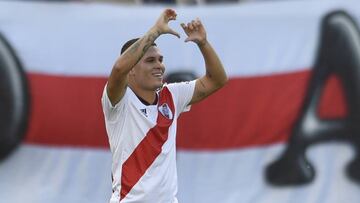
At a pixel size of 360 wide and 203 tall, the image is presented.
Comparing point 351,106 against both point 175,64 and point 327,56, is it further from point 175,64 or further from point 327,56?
point 175,64

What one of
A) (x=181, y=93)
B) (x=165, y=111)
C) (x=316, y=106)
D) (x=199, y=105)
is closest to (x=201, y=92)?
(x=181, y=93)

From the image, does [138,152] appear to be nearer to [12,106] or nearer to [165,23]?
[165,23]

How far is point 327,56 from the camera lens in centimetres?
543

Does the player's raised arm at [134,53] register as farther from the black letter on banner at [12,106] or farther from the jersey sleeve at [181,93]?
the black letter on banner at [12,106]

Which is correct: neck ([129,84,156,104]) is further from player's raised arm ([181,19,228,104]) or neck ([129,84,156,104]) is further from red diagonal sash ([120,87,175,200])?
player's raised arm ([181,19,228,104])

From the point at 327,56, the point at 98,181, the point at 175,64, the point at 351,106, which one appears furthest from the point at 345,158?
the point at 98,181

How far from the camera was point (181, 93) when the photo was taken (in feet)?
12.3

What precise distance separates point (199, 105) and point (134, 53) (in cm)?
212

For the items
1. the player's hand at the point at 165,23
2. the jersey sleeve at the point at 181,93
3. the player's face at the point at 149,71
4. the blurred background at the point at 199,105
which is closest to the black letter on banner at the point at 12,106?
the blurred background at the point at 199,105

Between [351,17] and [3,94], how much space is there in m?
2.35

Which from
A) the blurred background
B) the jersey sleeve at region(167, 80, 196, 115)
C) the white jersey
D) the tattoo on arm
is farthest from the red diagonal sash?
the blurred background

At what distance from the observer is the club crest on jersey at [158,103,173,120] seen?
357 cm

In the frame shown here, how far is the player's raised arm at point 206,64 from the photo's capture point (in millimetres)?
3529

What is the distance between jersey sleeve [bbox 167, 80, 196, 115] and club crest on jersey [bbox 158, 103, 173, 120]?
0.09m
